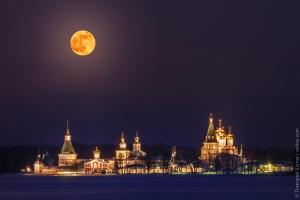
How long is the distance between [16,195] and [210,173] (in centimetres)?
7519

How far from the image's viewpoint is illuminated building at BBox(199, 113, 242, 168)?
143375 millimetres

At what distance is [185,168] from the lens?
479 ft

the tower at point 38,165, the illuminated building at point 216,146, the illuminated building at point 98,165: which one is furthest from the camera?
the tower at point 38,165

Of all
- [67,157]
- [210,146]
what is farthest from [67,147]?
[210,146]

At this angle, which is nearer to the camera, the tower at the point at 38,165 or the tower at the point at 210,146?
the tower at the point at 210,146

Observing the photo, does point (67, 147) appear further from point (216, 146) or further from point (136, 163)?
point (216, 146)

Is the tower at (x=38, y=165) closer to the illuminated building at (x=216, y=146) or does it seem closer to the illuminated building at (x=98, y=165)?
the illuminated building at (x=98, y=165)

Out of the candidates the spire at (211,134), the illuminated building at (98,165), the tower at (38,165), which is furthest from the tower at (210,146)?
the tower at (38,165)

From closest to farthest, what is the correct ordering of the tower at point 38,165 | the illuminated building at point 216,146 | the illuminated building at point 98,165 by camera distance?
the illuminated building at point 216,146 → the illuminated building at point 98,165 → the tower at point 38,165

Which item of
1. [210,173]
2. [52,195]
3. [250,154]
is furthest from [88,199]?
[250,154]

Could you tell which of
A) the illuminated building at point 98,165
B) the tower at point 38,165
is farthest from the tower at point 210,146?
the tower at point 38,165

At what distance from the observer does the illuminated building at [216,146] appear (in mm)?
143375

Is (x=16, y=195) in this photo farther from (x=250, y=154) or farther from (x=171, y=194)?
(x=250, y=154)

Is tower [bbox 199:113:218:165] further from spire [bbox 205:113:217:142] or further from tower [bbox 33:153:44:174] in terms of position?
tower [bbox 33:153:44:174]
